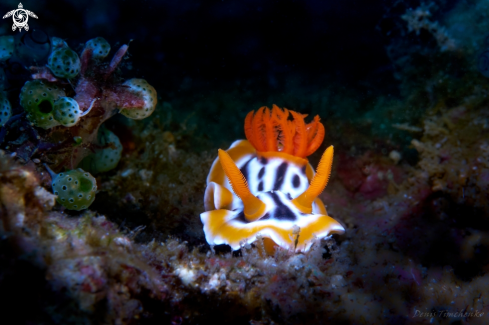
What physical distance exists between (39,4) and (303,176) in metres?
3.23

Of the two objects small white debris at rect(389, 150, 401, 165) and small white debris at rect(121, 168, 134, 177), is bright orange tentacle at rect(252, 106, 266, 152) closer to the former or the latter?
small white debris at rect(121, 168, 134, 177)

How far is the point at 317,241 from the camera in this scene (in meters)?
2.13

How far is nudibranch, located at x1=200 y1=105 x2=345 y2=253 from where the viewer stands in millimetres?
2242

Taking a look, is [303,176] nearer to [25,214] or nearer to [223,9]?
[223,9]

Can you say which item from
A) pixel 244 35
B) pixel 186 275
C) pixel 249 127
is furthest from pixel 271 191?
pixel 244 35

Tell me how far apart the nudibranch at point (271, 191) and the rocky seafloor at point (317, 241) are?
155 mm

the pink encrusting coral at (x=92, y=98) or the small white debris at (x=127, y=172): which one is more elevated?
the pink encrusting coral at (x=92, y=98)

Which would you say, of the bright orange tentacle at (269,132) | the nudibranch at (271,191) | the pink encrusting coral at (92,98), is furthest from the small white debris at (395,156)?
the pink encrusting coral at (92,98)

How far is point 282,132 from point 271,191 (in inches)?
27.2

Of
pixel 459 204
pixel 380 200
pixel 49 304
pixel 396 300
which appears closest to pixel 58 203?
pixel 49 304

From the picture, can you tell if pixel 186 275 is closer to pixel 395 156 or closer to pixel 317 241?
pixel 317 241

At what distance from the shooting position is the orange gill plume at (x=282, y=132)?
3014 millimetres

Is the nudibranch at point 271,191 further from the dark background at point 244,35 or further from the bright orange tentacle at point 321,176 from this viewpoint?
the dark background at point 244,35

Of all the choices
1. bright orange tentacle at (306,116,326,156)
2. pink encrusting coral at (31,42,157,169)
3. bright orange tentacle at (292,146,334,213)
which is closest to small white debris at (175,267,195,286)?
bright orange tentacle at (292,146,334,213)
